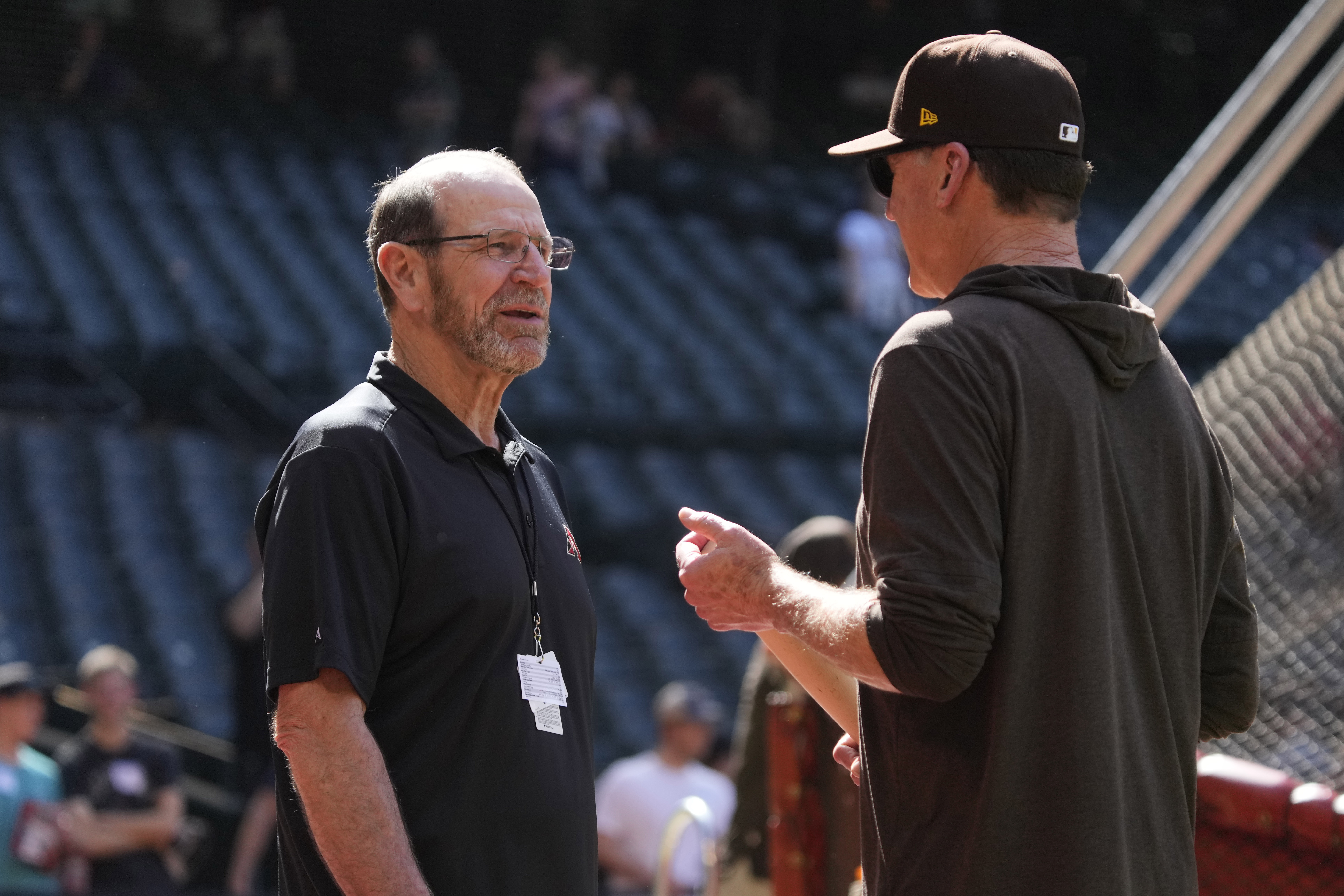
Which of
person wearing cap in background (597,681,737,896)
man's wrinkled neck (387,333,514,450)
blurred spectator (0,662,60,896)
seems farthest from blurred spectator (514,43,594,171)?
man's wrinkled neck (387,333,514,450)

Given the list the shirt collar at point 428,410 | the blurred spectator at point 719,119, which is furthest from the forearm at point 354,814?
the blurred spectator at point 719,119

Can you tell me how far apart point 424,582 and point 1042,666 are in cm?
76

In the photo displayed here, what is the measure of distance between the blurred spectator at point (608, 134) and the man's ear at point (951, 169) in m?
12.1

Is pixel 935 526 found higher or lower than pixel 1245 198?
lower

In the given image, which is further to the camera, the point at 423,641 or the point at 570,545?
the point at 570,545

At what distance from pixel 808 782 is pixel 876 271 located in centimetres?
964

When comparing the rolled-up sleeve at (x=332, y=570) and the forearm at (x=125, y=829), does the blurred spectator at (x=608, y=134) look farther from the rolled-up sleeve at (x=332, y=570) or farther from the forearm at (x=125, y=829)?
the rolled-up sleeve at (x=332, y=570)

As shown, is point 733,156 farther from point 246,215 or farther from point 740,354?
point 246,215

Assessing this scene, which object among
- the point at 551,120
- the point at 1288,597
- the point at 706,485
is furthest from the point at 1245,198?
the point at 551,120

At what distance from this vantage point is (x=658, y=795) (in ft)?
21.4

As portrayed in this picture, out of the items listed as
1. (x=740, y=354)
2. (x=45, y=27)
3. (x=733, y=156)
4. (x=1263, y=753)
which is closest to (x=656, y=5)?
(x=733, y=156)

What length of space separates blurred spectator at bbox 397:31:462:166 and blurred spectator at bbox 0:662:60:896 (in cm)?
704

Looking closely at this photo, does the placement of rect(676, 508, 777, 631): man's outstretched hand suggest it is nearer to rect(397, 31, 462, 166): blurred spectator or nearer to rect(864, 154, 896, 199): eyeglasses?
rect(864, 154, 896, 199): eyeglasses

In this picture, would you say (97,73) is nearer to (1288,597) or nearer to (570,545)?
(1288,597)
